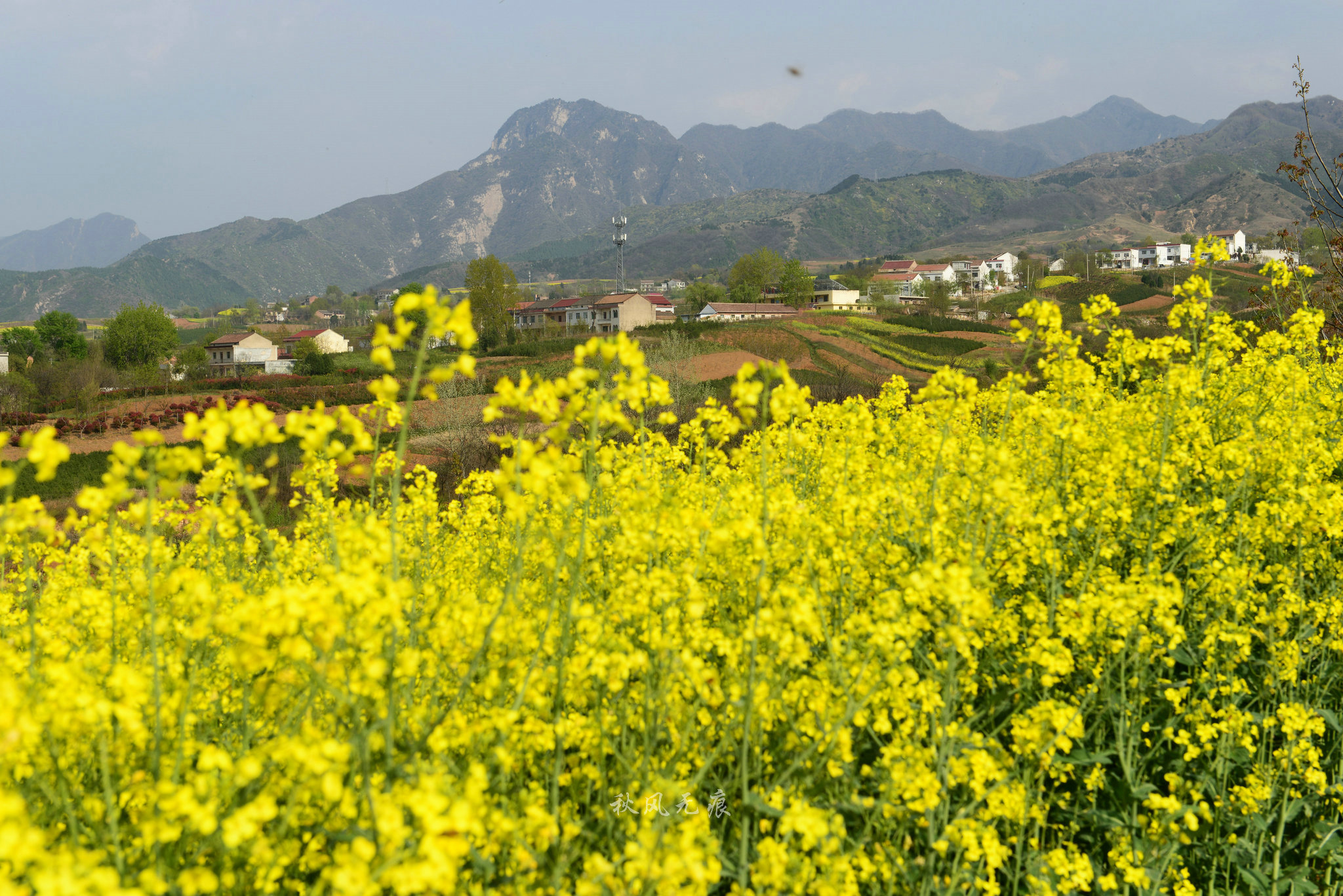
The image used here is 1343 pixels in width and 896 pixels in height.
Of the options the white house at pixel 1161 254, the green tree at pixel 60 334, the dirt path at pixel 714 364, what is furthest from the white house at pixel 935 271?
the green tree at pixel 60 334

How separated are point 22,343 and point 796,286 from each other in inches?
3521

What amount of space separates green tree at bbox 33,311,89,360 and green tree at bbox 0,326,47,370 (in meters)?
0.80

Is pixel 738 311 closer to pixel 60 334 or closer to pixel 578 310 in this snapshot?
pixel 578 310

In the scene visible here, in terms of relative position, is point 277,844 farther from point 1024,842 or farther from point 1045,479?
point 1045,479

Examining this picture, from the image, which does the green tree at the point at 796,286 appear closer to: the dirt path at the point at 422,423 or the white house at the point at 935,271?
the white house at the point at 935,271

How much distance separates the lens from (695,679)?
2385mm

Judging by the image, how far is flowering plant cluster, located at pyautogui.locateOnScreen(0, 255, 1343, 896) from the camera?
2086 millimetres

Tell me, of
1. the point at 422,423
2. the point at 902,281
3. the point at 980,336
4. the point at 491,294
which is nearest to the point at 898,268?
the point at 902,281

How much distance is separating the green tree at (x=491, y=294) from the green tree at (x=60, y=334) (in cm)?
4031

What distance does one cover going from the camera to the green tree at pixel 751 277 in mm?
95250

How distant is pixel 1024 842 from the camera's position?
3412 mm

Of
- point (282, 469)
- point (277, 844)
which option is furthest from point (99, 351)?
point (277, 844)

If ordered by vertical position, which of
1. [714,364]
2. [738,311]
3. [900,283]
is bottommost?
[714,364]

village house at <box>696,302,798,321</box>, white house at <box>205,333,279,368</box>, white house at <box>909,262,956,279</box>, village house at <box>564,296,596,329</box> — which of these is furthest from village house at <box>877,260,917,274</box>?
white house at <box>205,333,279,368</box>
